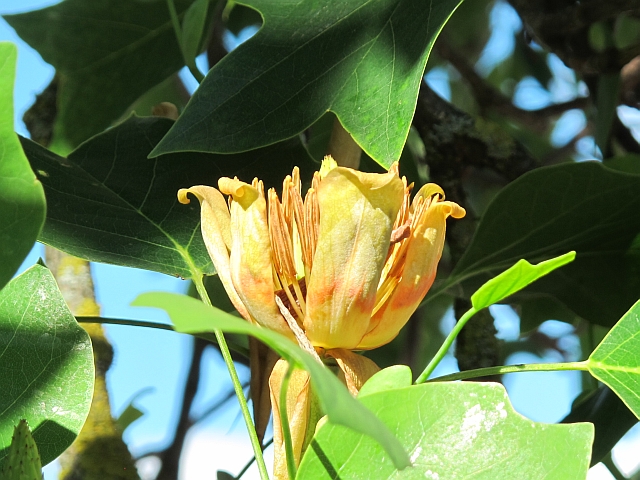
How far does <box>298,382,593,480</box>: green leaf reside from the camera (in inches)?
17.6

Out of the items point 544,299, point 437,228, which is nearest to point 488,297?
point 437,228

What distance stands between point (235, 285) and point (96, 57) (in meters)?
0.67

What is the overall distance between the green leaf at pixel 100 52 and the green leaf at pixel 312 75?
40 centimetres

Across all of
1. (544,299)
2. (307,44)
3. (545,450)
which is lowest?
(544,299)

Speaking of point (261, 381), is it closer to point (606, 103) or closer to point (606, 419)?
point (606, 419)

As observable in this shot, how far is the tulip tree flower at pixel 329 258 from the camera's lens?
1.62 ft

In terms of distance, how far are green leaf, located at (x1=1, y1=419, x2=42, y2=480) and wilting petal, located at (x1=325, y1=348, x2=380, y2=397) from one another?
212mm

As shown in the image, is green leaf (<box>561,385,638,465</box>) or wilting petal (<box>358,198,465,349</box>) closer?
wilting petal (<box>358,198,465,349</box>)

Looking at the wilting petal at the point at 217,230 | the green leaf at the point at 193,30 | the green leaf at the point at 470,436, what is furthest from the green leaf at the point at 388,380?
the green leaf at the point at 193,30

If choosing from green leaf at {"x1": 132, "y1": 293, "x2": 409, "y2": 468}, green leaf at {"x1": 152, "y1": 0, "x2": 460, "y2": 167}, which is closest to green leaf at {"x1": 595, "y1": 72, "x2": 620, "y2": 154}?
green leaf at {"x1": 152, "y1": 0, "x2": 460, "y2": 167}

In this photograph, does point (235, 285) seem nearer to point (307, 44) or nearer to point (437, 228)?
point (437, 228)

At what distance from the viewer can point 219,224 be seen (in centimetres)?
56

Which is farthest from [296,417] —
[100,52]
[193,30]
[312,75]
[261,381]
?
[100,52]

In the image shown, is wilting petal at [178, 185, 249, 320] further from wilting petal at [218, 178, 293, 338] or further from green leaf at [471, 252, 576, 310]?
green leaf at [471, 252, 576, 310]
